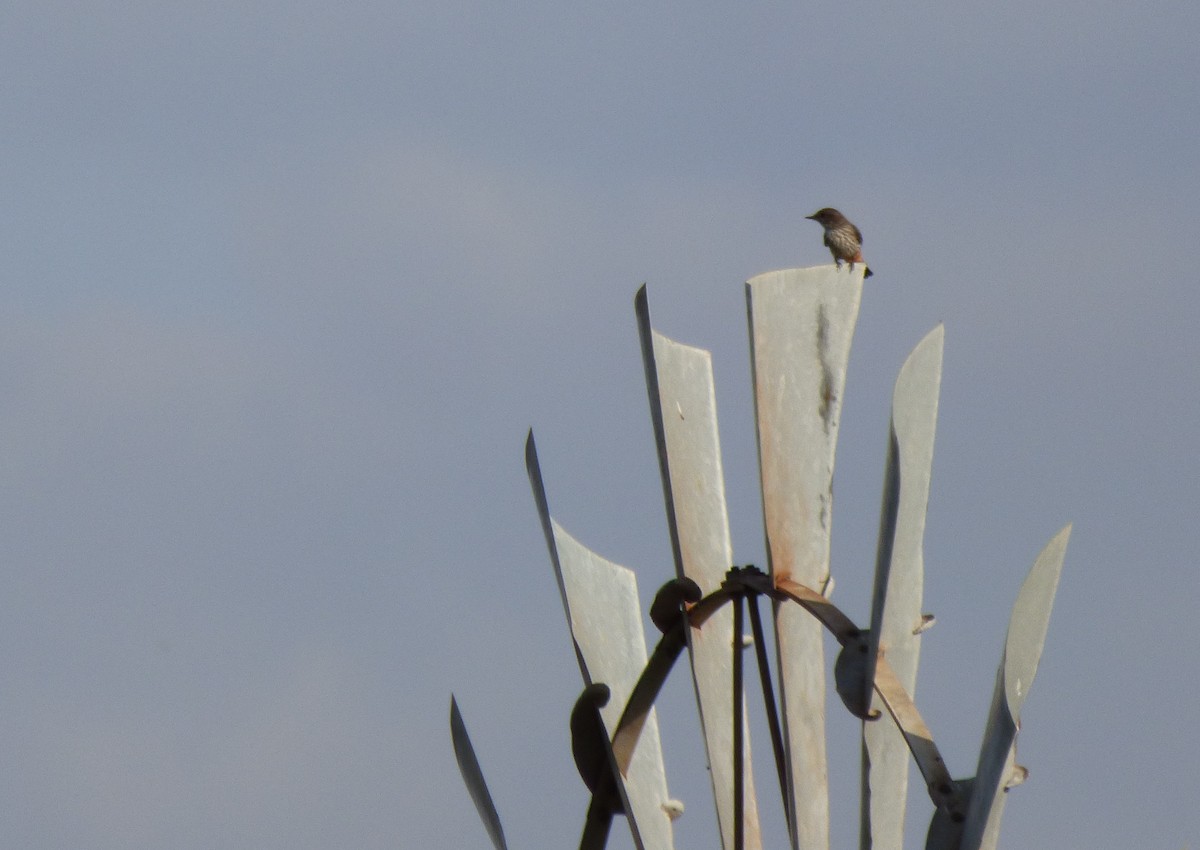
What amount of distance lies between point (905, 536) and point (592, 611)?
1163mm

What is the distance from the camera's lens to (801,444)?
197 inches

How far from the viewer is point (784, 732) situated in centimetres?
481

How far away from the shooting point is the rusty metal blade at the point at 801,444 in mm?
4871

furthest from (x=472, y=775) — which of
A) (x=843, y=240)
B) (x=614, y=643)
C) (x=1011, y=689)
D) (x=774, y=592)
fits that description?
(x=843, y=240)

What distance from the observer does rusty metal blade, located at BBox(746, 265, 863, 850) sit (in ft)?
16.0

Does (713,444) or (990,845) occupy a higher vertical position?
(713,444)

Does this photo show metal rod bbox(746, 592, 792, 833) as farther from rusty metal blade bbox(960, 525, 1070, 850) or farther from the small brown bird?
the small brown bird

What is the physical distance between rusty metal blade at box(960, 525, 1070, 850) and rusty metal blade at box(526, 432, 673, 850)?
1804 mm

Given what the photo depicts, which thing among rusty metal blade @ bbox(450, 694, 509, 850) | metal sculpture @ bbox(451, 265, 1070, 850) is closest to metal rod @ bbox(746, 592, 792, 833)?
A: metal sculpture @ bbox(451, 265, 1070, 850)

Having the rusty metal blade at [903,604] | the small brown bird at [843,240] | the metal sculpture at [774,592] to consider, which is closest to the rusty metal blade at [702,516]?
the metal sculpture at [774,592]

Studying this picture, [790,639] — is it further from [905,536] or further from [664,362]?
[664,362]

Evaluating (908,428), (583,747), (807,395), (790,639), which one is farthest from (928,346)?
(583,747)

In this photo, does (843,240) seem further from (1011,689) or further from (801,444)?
(1011,689)

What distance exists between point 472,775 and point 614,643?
71cm
